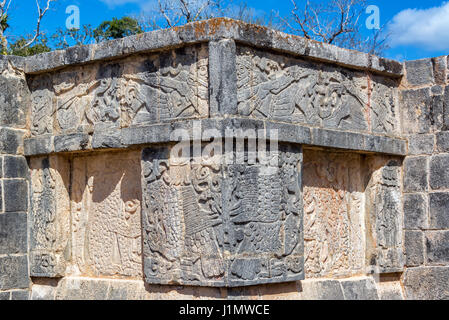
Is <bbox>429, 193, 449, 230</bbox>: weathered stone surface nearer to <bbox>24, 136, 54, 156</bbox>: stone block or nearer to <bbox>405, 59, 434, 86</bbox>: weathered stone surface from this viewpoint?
<bbox>405, 59, 434, 86</bbox>: weathered stone surface

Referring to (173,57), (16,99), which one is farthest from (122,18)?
(173,57)

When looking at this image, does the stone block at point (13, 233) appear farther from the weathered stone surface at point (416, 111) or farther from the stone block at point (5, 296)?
the weathered stone surface at point (416, 111)

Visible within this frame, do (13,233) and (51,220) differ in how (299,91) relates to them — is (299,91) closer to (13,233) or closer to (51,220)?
(51,220)

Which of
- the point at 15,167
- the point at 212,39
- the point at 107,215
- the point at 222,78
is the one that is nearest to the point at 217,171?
the point at 222,78

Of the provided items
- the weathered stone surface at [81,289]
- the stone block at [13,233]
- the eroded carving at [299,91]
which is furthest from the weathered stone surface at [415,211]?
the stone block at [13,233]

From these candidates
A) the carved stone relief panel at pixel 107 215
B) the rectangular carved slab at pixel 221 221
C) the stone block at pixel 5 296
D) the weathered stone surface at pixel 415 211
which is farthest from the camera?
the weathered stone surface at pixel 415 211

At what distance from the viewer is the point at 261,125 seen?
4.96 metres

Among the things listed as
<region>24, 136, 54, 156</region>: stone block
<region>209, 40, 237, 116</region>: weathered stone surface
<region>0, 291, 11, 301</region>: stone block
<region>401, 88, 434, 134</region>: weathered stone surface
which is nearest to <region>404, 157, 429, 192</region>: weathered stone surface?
<region>401, 88, 434, 134</region>: weathered stone surface

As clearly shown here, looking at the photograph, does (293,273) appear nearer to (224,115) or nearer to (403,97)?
(224,115)

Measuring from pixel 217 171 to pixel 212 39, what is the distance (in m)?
0.96

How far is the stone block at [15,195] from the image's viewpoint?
595cm

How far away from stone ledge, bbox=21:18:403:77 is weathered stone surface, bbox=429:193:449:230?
1223 millimetres

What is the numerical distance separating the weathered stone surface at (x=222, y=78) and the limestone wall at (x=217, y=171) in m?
0.01

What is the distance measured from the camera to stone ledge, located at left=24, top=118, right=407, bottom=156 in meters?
4.89
